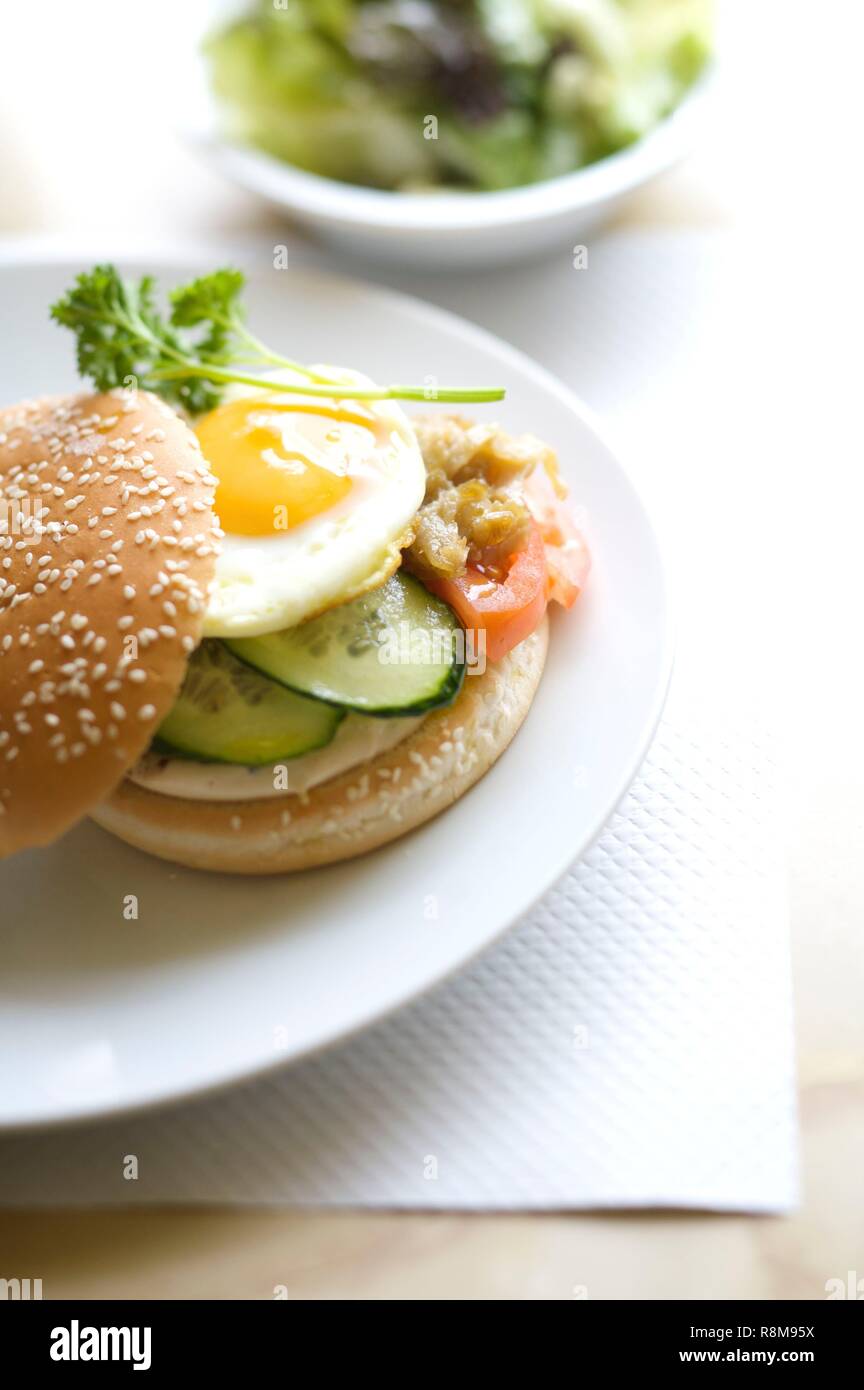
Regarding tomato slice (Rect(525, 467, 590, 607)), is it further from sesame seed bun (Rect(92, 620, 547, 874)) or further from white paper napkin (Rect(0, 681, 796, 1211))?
white paper napkin (Rect(0, 681, 796, 1211))

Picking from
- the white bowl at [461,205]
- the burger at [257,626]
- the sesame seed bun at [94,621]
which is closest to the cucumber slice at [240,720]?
the burger at [257,626]

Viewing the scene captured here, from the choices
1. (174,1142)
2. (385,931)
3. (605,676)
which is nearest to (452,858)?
(385,931)

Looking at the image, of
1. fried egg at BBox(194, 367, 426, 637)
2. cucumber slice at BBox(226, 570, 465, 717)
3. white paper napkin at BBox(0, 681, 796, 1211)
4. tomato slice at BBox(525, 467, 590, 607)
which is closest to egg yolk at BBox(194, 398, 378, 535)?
fried egg at BBox(194, 367, 426, 637)

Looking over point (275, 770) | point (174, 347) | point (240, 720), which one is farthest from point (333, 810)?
point (174, 347)

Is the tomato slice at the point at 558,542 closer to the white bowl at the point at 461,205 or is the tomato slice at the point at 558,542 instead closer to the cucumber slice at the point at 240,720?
the cucumber slice at the point at 240,720

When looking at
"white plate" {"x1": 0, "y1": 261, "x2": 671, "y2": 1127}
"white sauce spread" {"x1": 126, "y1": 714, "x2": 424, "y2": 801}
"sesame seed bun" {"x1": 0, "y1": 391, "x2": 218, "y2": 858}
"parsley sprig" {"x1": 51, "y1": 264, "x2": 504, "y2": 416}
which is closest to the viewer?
"white plate" {"x1": 0, "y1": 261, "x2": 671, "y2": 1127}
